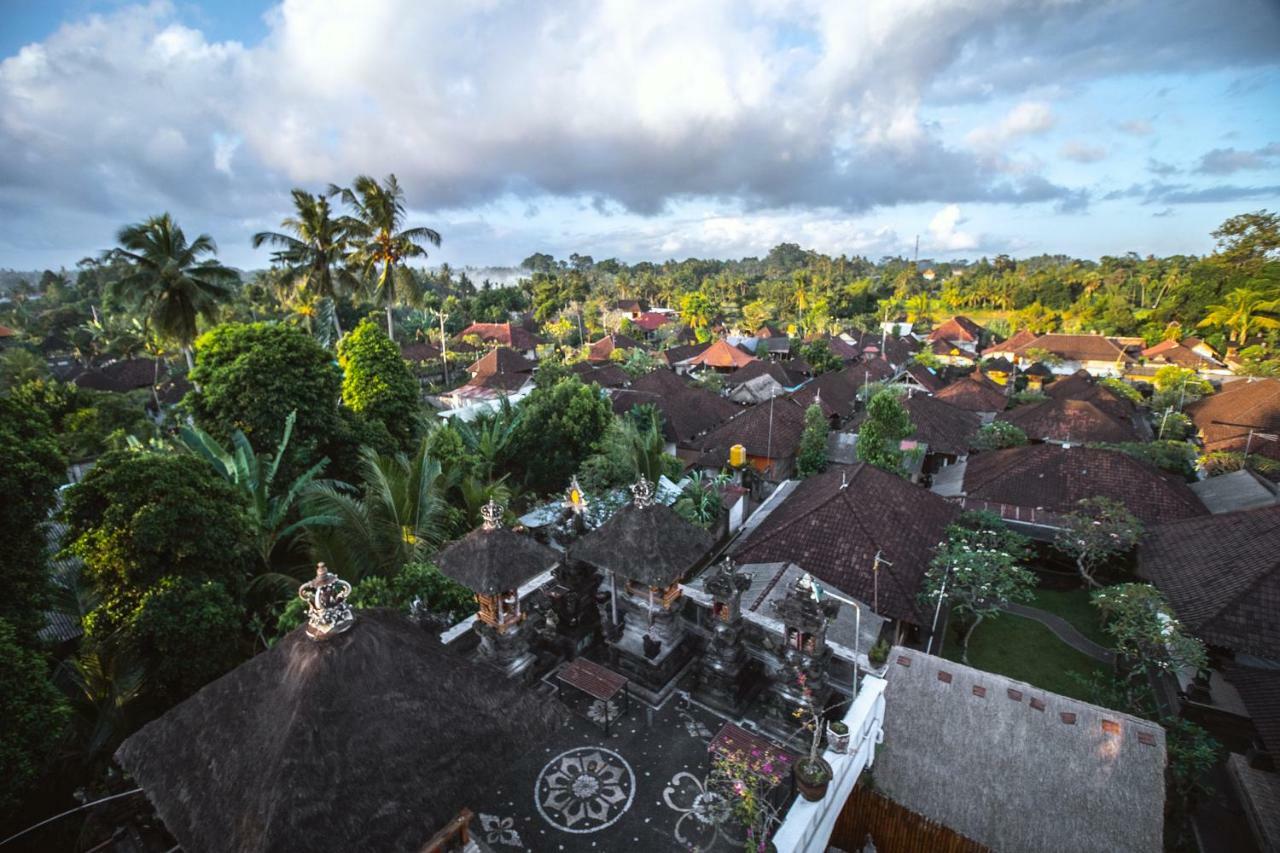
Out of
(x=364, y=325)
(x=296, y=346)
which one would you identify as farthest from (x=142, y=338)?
(x=296, y=346)

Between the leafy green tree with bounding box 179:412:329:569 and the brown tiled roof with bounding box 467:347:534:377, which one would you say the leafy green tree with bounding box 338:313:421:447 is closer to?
the leafy green tree with bounding box 179:412:329:569

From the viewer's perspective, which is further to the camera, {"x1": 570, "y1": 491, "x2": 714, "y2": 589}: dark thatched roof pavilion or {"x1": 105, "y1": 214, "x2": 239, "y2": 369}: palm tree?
{"x1": 105, "y1": 214, "x2": 239, "y2": 369}: palm tree

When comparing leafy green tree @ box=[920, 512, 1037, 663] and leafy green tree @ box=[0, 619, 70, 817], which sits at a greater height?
leafy green tree @ box=[0, 619, 70, 817]

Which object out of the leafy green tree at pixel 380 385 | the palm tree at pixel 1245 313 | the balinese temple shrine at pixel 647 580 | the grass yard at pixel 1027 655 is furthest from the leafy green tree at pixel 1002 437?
the palm tree at pixel 1245 313

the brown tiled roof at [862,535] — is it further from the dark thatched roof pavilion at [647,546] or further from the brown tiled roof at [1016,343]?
the brown tiled roof at [1016,343]

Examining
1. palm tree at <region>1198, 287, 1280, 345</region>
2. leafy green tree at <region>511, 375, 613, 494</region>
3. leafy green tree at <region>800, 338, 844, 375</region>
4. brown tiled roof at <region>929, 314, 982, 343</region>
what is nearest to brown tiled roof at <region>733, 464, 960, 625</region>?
leafy green tree at <region>511, 375, 613, 494</region>

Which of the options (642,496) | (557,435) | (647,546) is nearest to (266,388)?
(557,435)
